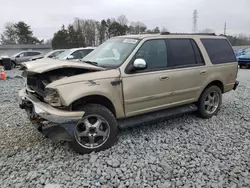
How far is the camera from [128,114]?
426 cm

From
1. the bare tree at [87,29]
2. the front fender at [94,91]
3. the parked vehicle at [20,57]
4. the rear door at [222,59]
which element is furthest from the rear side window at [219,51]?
the bare tree at [87,29]

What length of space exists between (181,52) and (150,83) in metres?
1.11

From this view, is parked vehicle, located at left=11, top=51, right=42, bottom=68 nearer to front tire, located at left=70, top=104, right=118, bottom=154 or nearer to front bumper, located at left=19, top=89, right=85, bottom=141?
front bumper, located at left=19, top=89, right=85, bottom=141

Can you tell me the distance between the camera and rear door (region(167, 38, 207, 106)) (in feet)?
15.6

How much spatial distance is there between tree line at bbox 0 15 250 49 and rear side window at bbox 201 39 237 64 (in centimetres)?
3909

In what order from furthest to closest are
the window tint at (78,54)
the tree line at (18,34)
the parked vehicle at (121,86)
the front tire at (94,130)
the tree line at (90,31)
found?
the tree line at (18,34)
the tree line at (90,31)
the window tint at (78,54)
the front tire at (94,130)
the parked vehicle at (121,86)

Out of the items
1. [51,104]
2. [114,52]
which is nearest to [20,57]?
[114,52]

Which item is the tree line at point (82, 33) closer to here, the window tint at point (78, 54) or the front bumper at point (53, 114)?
the window tint at point (78, 54)

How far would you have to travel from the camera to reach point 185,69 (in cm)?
488

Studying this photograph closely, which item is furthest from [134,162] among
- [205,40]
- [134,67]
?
[205,40]

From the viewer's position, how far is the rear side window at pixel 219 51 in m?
5.42

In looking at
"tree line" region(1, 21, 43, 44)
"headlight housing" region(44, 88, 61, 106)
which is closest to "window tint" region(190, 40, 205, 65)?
"headlight housing" region(44, 88, 61, 106)

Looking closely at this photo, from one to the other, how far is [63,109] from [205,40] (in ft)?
11.7

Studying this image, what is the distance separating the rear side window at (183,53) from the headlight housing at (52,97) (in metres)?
2.24
